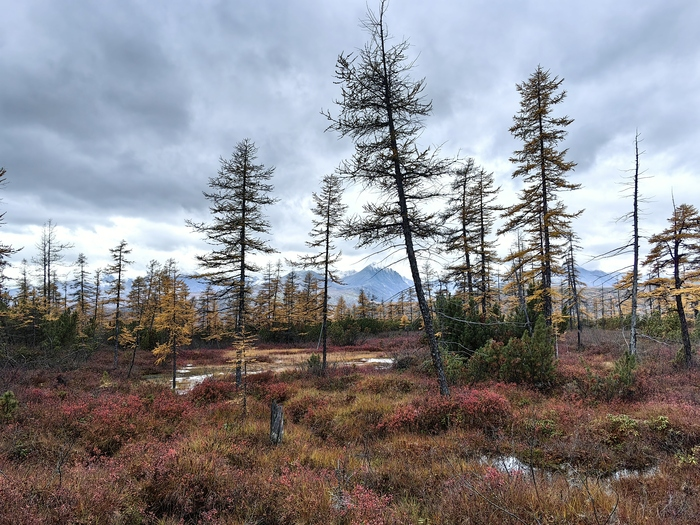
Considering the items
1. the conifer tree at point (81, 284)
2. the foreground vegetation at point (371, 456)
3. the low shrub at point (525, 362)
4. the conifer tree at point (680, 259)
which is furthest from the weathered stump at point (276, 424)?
the conifer tree at point (81, 284)

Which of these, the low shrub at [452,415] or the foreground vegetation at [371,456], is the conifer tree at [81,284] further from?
the low shrub at [452,415]

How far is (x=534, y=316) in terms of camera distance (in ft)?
Result: 59.1

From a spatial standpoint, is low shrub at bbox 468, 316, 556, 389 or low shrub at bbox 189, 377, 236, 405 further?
low shrub at bbox 189, 377, 236, 405

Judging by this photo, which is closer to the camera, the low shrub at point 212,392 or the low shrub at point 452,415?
the low shrub at point 452,415

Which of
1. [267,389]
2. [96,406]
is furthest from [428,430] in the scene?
[96,406]

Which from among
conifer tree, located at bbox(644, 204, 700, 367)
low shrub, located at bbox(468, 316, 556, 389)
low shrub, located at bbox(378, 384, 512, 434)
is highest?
conifer tree, located at bbox(644, 204, 700, 367)

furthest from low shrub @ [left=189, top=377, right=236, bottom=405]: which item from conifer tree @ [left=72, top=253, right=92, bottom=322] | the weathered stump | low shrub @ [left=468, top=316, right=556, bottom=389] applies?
conifer tree @ [left=72, top=253, right=92, bottom=322]

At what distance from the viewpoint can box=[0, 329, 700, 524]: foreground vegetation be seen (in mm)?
3902

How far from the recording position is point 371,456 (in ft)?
21.9

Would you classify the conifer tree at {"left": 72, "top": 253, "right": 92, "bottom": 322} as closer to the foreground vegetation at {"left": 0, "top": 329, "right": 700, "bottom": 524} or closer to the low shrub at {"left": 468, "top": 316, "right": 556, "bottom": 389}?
the foreground vegetation at {"left": 0, "top": 329, "right": 700, "bottom": 524}

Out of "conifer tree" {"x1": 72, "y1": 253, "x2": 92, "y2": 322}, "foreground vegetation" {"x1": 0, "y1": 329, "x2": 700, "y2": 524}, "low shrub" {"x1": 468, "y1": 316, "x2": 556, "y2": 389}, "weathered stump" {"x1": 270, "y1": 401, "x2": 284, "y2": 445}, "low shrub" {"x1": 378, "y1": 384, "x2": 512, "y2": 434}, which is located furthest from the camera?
"conifer tree" {"x1": 72, "y1": 253, "x2": 92, "y2": 322}

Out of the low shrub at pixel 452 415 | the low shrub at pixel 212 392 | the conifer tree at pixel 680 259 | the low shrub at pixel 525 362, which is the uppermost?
the conifer tree at pixel 680 259

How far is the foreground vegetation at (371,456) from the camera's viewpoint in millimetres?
3902

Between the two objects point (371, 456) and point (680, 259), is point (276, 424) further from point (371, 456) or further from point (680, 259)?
point (680, 259)
